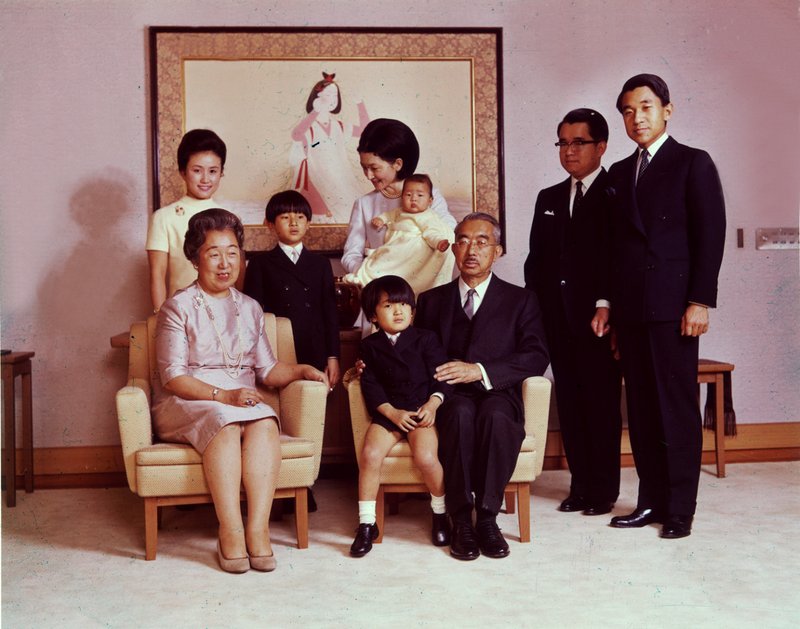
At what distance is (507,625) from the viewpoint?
8.46 feet

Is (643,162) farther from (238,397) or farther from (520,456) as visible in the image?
(238,397)

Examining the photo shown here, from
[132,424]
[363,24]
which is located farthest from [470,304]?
[363,24]

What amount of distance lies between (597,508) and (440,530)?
0.81 meters

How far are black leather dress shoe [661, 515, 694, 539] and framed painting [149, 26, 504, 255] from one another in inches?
77.1

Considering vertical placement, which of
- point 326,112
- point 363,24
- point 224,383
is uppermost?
point 363,24

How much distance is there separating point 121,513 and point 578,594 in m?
2.16

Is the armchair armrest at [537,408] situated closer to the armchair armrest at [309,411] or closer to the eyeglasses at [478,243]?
the eyeglasses at [478,243]

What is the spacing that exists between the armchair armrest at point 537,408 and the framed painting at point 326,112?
1548 mm

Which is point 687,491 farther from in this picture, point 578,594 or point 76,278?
point 76,278

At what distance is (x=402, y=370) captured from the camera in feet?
11.4

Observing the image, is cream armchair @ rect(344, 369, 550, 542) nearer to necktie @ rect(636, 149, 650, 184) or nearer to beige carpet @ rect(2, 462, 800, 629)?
beige carpet @ rect(2, 462, 800, 629)

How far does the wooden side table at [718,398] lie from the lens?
452 cm

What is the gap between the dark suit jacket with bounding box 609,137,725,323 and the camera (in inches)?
135

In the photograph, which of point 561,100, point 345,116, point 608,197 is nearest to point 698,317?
point 608,197
